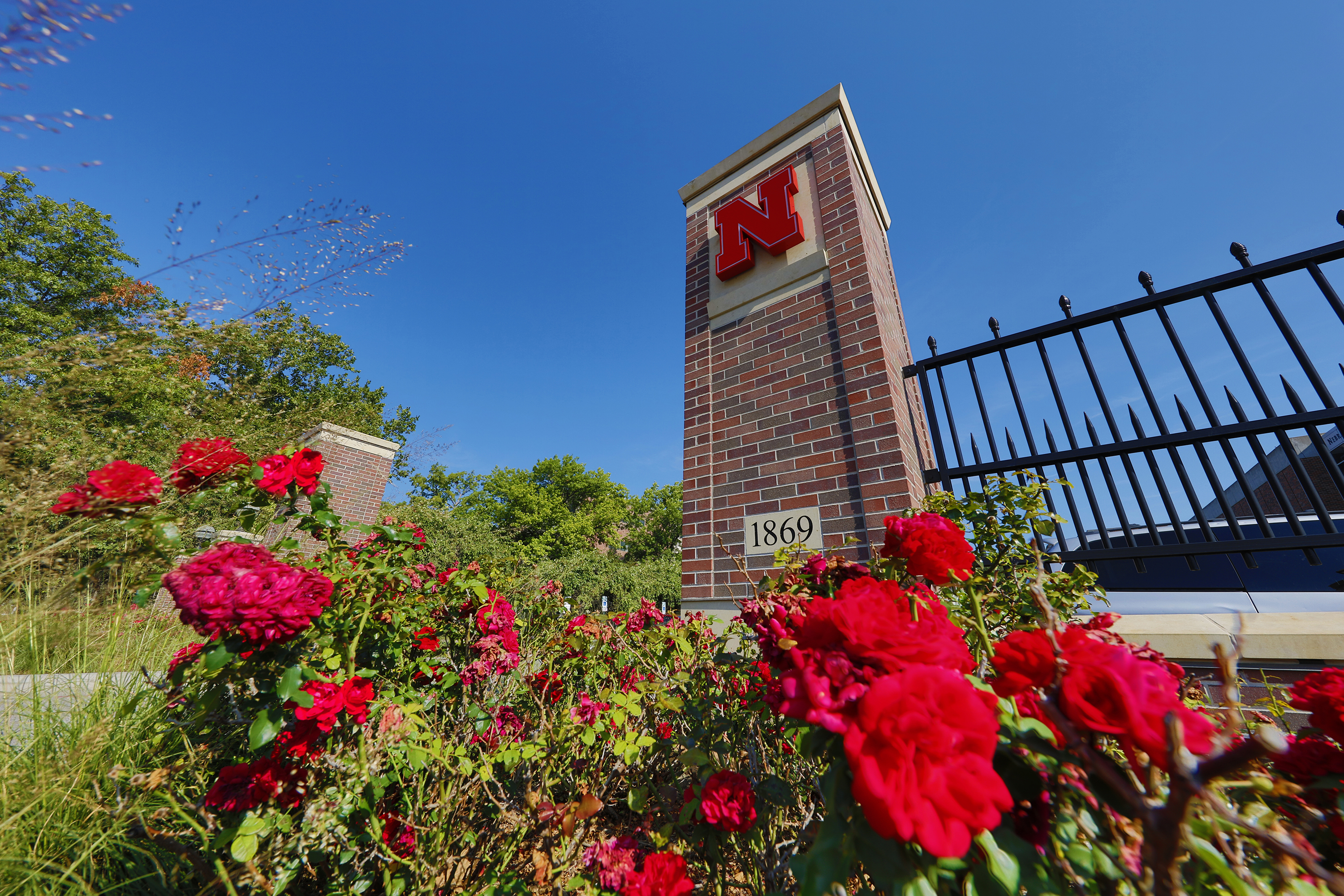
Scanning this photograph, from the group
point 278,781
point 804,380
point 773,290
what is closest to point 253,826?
point 278,781

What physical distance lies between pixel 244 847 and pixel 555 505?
81.4 ft

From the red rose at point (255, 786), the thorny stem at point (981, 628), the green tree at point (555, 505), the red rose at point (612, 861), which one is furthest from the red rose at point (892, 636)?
the green tree at point (555, 505)

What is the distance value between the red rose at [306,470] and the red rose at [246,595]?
1.29 ft

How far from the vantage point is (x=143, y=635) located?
11.4 ft

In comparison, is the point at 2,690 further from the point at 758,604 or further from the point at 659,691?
the point at 758,604

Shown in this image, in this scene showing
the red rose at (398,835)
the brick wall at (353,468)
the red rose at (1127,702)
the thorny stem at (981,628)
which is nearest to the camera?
the red rose at (1127,702)

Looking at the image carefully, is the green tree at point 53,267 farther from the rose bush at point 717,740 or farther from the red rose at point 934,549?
the red rose at point 934,549

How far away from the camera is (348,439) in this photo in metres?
9.91

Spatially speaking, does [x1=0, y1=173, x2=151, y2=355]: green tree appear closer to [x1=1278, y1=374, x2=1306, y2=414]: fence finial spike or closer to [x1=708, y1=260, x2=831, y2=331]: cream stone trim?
[x1=708, y1=260, x2=831, y2=331]: cream stone trim

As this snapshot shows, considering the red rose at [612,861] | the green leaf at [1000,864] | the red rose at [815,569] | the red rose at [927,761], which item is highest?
the red rose at [815,569]

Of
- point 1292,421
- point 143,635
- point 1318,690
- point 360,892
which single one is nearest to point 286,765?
point 360,892

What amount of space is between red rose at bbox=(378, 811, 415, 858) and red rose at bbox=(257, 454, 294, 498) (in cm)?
121

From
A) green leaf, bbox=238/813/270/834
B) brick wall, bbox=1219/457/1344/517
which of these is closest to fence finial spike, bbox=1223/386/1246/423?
green leaf, bbox=238/813/270/834

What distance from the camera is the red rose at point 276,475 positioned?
166 centimetres
